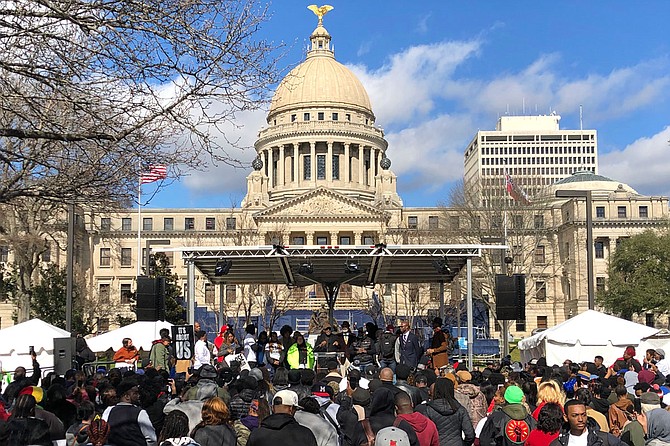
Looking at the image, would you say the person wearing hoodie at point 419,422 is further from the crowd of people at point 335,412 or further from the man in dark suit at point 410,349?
the man in dark suit at point 410,349

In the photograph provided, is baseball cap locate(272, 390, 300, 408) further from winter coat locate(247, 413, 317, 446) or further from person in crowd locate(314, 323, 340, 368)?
person in crowd locate(314, 323, 340, 368)

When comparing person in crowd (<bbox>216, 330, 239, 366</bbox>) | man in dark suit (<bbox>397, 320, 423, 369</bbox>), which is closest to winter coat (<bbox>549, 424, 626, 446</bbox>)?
man in dark suit (<bbox>397, 320, 423, 369</bbox>)

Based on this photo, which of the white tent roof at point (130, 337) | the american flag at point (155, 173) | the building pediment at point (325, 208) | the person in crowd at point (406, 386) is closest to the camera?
the person in crowd at point (406, 386)

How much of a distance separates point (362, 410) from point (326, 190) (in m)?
79.6

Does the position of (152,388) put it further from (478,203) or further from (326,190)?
(326,190)

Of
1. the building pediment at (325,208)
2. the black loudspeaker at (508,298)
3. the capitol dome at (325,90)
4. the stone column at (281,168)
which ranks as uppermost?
the capitol dome at (325,90)

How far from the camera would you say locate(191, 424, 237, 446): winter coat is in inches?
278

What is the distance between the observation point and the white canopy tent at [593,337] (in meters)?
24.3

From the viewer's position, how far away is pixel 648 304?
60.2 meters

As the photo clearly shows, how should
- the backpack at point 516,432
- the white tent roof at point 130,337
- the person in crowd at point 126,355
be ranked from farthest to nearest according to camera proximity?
the white tent roof at point 130,337
the person in crowd at point 126,355
the backpack at point 516,432

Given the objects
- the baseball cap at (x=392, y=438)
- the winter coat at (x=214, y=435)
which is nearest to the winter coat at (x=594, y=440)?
the baseball cap at (x=392, y=438)

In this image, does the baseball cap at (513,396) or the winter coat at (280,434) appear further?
the baseball cap at (513,396)

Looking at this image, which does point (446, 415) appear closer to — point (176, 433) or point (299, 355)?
point (176, 433)

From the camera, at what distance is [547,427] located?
719 centimetres
